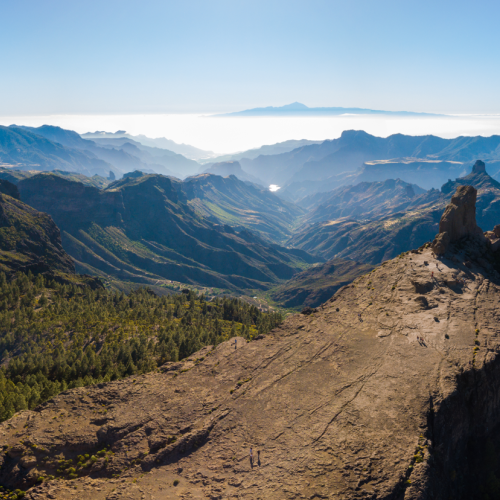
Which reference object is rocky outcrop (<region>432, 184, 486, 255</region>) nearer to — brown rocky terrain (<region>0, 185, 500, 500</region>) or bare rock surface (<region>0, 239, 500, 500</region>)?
brown rocky terrain (<region>0, 185, 500, 500</region>)

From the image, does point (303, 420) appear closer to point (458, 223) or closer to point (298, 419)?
point (298, 419)

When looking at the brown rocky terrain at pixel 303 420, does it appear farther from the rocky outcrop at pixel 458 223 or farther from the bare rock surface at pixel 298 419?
the rocky outcrop at pixel 458 223

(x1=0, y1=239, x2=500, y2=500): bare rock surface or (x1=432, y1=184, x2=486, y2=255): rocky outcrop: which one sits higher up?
(x1=432, y1=184, x2=486, y2=255): rocky outcrop

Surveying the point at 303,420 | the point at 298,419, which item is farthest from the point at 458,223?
the point at 298,419

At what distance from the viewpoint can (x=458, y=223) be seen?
103188 millimetres

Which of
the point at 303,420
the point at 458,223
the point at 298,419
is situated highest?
the point at 458,223

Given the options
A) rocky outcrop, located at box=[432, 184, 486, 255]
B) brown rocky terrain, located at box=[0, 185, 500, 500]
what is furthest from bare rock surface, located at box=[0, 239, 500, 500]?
rocky outcrop, located at box=[432, 184, 486, 255]

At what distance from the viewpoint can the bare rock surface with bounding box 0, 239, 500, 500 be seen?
49062 millimetres

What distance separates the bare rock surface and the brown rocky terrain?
233 millimetres

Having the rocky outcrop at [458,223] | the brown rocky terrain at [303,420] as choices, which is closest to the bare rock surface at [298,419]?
the brown rocky terrain at [303,420]

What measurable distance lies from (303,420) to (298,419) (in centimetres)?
94

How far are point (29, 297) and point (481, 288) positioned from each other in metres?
207

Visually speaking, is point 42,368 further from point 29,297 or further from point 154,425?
point 29,297

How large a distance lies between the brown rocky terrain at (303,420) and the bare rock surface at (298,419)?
0.23 m
